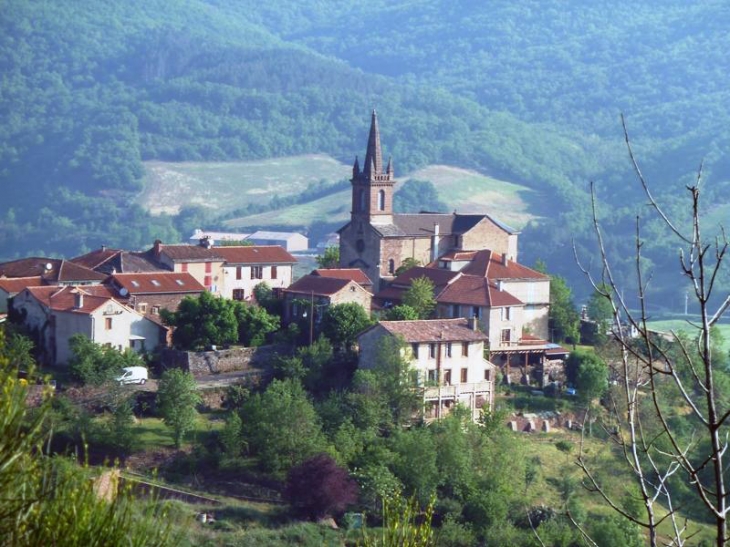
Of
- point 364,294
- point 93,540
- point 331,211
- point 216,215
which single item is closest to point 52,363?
point 364,294

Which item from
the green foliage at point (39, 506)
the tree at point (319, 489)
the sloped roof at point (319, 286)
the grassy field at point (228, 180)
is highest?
the grassy field at point (228, 180)

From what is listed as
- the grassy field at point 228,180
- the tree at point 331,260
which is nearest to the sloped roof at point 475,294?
the tree at point 331,260

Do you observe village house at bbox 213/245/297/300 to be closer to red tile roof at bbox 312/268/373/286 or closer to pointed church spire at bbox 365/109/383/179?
red tile roof at bbox 312/268/373/286

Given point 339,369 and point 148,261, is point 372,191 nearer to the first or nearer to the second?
point 148,261

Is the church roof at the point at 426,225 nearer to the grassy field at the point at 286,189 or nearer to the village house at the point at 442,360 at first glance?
the village house at the point at 442,360

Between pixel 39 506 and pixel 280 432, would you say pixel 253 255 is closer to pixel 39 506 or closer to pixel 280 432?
pixel 280 432

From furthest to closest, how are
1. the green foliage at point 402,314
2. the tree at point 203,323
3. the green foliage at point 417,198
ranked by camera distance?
the green foliage at point 417,198, the green foliage at point 402,314, the tree at point 203,323
